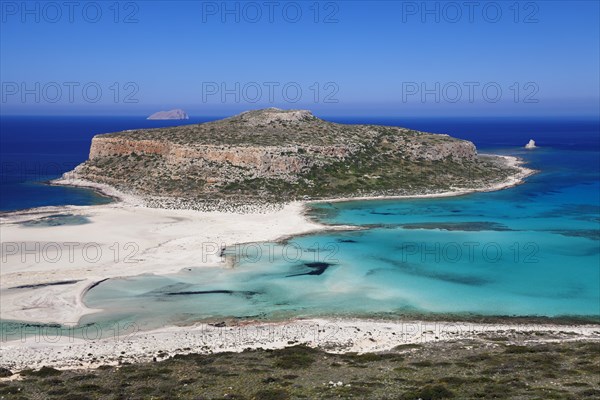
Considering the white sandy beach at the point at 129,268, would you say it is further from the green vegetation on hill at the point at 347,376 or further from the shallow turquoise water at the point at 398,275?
the green vegetation on hill at the point at 347,376

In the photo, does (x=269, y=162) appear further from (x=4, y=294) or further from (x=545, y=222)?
(x=4, y=294)

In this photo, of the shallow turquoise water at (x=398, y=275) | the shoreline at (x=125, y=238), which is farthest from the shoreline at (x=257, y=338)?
the shoreline at (x=125, y=238)

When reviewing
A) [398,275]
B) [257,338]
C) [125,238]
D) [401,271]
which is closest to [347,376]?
[257,338]

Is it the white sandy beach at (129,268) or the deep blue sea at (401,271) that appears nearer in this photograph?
the white sandy beach at (129,268)

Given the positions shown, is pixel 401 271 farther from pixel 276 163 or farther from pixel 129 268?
pixel 276 163

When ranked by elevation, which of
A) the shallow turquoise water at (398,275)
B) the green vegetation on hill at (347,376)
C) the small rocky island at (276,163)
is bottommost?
the green vegetation on hill at (347,376)
